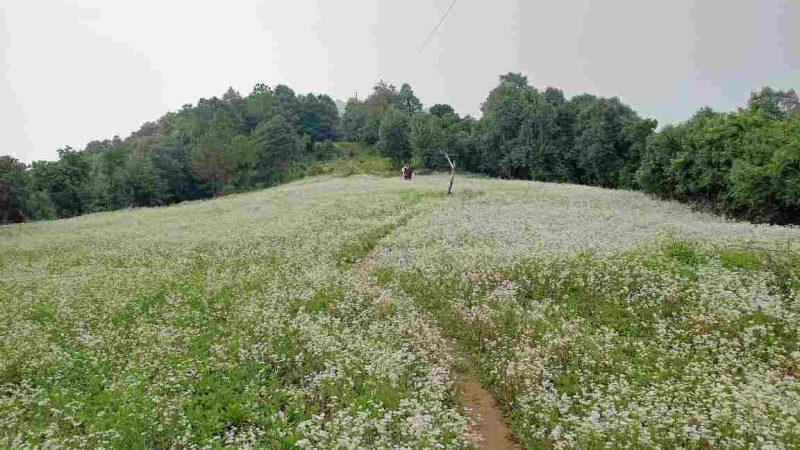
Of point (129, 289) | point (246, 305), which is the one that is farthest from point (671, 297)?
point (129, 289)

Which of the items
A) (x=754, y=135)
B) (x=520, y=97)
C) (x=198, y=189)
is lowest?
(x=198, y=189)

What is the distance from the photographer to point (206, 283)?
20547 millimetres

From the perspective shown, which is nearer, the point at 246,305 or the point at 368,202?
the point at 246,305

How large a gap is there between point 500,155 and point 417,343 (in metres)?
80.8

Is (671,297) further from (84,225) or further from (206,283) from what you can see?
(84,225)

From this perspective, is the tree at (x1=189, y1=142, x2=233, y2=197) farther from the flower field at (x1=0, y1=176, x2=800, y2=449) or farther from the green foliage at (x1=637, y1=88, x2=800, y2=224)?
the green foliage at (x1=637, y1=88, x2=800, y2=224)

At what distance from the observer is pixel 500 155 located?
91.0 m

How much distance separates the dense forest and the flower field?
10.4 metres

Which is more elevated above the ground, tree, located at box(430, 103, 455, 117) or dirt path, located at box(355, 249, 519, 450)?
tree, located at box(430, 103, 455, 117)

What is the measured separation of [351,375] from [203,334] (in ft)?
17.9

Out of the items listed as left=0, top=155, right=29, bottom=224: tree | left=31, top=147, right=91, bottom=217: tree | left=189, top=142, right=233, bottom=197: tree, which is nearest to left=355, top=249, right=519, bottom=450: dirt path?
left=0, top=155, right=29, bottom=224: tree

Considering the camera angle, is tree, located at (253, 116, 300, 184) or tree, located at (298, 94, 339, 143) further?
tree, located at (298, 94, 339, 143)

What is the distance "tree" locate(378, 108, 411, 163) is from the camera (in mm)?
100688

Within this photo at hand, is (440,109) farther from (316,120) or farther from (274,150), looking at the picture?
(274,150)
